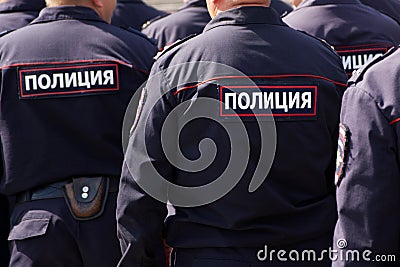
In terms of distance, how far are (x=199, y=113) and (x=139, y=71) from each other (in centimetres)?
83

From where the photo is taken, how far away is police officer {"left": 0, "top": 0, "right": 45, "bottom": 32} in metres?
4.40

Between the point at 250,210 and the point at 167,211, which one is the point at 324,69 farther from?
the point at 167,211

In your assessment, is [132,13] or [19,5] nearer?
[19,5]

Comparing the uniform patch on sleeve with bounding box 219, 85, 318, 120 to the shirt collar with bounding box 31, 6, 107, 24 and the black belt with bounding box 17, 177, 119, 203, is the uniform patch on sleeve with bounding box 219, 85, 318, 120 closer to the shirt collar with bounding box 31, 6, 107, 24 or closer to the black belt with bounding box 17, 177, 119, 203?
the black belt with bounding box 17, 177, 119, 203

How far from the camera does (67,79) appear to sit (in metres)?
3.38

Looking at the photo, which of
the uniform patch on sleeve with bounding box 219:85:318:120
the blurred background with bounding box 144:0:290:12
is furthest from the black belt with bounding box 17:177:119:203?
the blurred background with bounding box 144:0:290:12

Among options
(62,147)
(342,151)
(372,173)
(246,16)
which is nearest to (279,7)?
(62,147)

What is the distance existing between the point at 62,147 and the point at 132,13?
2.53 m

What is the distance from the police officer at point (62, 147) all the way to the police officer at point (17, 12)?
3.30ft

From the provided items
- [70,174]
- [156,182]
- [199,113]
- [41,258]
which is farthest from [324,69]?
[41,258]

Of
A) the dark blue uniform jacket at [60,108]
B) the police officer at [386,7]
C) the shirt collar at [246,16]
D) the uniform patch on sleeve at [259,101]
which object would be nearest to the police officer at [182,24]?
the police officer at [386,7]

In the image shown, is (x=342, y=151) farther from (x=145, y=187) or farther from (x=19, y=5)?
(x=19, y=5)

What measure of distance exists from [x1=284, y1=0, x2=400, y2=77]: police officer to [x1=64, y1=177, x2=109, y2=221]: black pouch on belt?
136cm

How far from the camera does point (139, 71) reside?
3496mm
